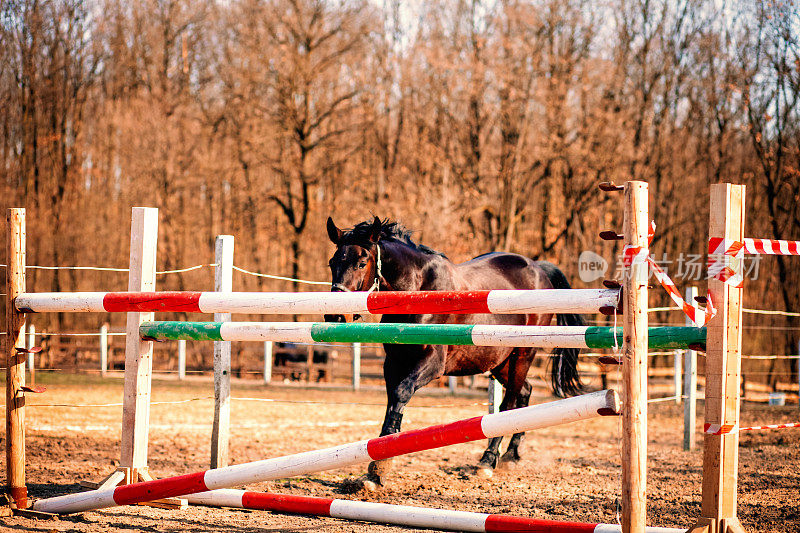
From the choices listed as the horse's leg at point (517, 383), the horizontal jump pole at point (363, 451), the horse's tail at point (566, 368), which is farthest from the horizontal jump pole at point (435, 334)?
the horse's tail at point (566, 368)

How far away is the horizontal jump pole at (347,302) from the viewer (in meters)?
3.19

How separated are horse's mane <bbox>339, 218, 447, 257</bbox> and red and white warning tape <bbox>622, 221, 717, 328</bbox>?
2646 mm

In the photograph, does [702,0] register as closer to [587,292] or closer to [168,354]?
[168,354]

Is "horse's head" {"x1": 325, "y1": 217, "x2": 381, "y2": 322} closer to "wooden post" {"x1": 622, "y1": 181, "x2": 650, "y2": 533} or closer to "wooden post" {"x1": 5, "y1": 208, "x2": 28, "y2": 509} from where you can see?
"wooden post" {"x1": 5, "y1": 208, "x2": 28, "y2": 509}

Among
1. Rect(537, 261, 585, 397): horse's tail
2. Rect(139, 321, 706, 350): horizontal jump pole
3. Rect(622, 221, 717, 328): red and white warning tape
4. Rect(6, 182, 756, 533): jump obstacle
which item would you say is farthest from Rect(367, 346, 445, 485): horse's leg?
Rect(622, 221, 717, 328): red and white warning tape

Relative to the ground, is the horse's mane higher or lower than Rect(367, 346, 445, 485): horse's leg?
higher

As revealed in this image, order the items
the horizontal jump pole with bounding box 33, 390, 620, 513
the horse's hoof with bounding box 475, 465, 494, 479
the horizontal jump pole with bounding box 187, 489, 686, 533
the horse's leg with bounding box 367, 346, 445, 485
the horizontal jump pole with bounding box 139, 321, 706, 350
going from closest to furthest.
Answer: the horizontal jump pole with bounding box 33, 390, 620, 513 → the horizontal jump pole with bounding box 139, 321, 706, 350 → the horizontal jump pole with bounding box 187, 489, 686, 533 → the horse's leg with bounding box 367, 346, 445, 485 → the horse's hoof with bounding box 475, 465, 494, 479

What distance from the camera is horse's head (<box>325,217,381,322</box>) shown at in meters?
5.16

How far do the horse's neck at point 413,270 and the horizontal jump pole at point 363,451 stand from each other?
2.21 m

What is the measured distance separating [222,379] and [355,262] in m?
1.60

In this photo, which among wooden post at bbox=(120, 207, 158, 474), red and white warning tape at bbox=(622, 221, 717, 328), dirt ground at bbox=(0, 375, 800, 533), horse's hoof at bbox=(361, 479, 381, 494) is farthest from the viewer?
horse's hoof at bbox=(361, 479, 381, 494)

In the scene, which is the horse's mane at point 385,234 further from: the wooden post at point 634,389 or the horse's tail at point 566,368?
the wooden post at point 634,389

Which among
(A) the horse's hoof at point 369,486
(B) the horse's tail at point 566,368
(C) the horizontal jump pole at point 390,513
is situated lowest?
(A) the horse's hoof at point 369,486

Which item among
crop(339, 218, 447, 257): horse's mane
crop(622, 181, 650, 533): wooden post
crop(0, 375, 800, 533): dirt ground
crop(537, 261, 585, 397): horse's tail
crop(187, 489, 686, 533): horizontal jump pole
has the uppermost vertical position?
crop(339, 218, 447, 257): horse's mane
